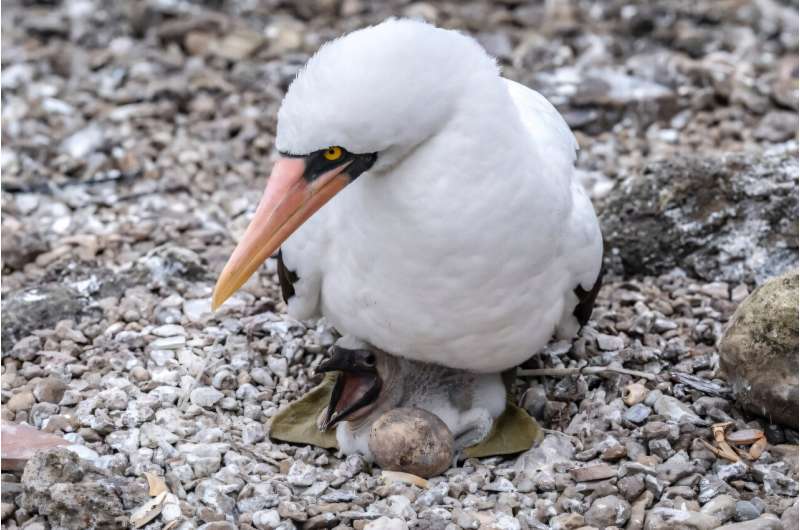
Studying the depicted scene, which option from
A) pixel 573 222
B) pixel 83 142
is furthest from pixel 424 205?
pixel 83 142

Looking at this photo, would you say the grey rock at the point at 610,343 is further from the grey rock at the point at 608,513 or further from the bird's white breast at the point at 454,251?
the grey rock at the point at 608,513

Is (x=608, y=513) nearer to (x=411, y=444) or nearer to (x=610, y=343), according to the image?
(x=411, y=444)

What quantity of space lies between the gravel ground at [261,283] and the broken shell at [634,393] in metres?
0.02

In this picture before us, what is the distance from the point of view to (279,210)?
349 cm

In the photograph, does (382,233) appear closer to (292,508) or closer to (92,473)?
(292,508)

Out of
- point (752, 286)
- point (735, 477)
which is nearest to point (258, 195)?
point (752, 286)

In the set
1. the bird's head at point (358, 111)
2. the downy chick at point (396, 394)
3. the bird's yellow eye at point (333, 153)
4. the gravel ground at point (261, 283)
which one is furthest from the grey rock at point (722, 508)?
the bird's yellow eye at point (333, 153)

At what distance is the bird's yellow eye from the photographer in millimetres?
3383

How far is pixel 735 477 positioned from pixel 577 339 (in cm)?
108

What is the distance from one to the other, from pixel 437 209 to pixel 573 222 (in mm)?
649

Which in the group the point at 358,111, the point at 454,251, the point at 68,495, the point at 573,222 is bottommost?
the point at 68,495

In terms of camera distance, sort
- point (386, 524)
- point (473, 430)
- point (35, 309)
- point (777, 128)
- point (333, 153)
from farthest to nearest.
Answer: point (777, 128), point (35, 309), point (473, 430), point (386, 524), point (333, 153)

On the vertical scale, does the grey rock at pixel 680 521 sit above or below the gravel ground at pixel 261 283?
above

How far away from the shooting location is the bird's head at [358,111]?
3254 millimetres
